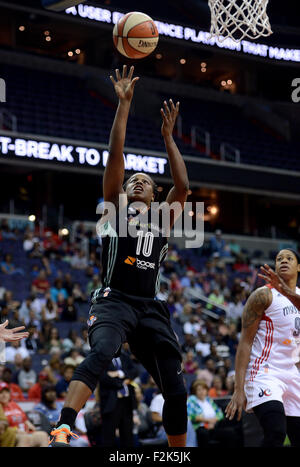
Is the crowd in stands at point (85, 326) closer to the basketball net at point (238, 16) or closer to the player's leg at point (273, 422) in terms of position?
the player's leg at point (273, 422)

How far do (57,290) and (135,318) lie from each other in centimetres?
1362

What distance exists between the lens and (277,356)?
6777 mm

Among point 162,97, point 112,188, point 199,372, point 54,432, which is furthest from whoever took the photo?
point 162,97

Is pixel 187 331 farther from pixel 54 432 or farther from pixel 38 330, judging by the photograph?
pixel 54 432

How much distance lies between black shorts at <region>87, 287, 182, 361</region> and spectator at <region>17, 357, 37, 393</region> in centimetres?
890

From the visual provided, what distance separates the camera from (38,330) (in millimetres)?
17172

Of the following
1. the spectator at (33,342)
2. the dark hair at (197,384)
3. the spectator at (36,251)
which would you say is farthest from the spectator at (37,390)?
the spectator at (36,251)

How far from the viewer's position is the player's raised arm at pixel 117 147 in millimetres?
6270

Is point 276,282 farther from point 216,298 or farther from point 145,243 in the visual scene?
point 216,298

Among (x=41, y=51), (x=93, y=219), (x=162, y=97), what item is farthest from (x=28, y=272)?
(x=41, y=51)

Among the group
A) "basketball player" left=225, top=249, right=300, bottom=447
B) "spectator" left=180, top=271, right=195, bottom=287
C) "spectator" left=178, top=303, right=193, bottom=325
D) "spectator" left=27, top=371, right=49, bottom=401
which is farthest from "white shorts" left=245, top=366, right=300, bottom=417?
"spectator" left=180, top=271, right=195, bottom=287

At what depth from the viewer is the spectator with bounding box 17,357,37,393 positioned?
14719mm

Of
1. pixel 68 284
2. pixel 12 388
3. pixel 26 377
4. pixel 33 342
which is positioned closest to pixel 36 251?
pixel 68 284

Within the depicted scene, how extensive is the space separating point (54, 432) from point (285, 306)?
100.0 inches
